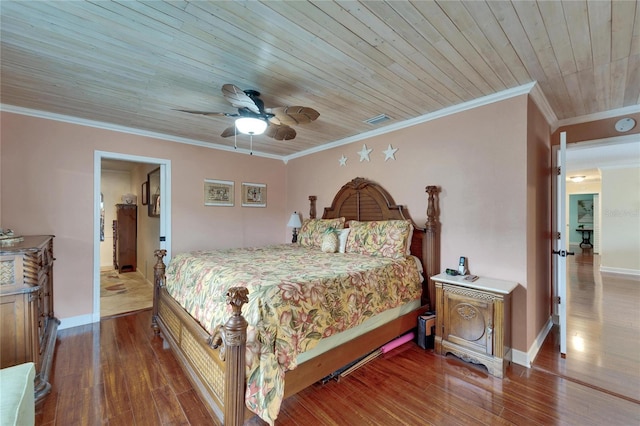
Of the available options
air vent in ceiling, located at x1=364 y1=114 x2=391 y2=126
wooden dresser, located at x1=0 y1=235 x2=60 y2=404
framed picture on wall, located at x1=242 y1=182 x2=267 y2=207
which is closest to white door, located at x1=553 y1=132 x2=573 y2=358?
air vent in ceiling, located at x1=364 y1=114 x2=391 y2=126

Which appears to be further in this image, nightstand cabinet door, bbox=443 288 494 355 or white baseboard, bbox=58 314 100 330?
white baseboard, bbox=58 314 100 330

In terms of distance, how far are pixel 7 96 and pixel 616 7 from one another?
5.00m

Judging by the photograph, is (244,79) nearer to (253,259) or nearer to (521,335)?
(253,259)

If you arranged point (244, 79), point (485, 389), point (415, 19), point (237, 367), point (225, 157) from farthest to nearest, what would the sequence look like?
point (225, 157)
point (244, 79)
point (485, 389)
point (415, 19)
point (237, 367)

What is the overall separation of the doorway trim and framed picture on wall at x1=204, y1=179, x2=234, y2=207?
22.2 inches

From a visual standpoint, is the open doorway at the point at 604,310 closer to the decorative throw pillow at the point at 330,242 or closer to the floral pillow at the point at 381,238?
the floral pillow at the point at 381,238

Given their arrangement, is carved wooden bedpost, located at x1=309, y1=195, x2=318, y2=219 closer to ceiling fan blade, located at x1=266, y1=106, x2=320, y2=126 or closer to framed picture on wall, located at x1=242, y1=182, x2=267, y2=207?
framed picture on wall, located at x1=242, y1=182, x2=267, y2=207

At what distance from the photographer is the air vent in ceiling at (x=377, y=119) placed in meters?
3.28

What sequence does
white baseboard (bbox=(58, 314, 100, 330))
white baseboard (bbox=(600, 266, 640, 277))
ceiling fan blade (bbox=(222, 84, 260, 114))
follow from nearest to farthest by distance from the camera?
1. ceiling fan blade (bbox=(222, 84, 260, 114))
2. white baseboard (bbox=(58, 314, 100, 330))
3. white baseboard (bbox=(600, 266, 640, 277))

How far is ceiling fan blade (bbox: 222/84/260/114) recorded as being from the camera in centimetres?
201

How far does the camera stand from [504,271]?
262 centimetres

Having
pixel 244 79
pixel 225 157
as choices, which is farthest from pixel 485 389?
pixel 225 157

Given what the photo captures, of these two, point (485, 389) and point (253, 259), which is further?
point (253, 259)

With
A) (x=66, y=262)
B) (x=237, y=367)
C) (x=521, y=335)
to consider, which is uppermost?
(x=66, y=262)
